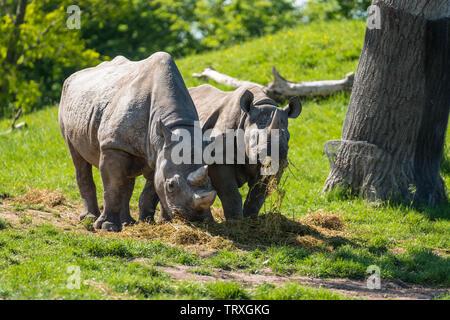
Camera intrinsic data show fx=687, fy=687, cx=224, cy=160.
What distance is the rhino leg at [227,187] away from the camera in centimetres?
923

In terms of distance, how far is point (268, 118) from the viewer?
29.5 ft

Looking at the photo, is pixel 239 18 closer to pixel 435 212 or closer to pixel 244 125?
pixel 435 212

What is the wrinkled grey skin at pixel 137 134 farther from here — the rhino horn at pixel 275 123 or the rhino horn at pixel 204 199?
the rhino horn at pixel 275 123

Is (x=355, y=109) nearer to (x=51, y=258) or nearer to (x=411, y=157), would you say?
(x=411, y=157)

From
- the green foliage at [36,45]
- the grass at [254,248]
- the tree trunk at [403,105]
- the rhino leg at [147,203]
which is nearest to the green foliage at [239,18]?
the green foliage at [36,45]

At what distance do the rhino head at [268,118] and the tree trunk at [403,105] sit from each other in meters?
2.45

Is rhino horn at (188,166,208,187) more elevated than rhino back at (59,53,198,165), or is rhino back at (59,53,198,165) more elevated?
rhino back at (59,53,198,165)

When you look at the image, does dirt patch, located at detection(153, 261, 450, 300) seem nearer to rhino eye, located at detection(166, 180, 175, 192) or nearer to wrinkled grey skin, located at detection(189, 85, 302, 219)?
rhino eye, located at detection(166, 180, 175, 192)

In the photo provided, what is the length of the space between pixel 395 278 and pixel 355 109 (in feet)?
14.1

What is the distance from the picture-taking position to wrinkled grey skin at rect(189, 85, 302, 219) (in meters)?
8.92

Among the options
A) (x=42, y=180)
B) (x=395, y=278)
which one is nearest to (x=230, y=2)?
(x=42, y=180)

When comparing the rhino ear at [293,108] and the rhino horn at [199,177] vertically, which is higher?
the rhino ear at [293,108]

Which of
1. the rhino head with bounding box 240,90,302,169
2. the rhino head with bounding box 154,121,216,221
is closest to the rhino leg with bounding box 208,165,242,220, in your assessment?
the rhino head with bounding box 240,90,302,169
